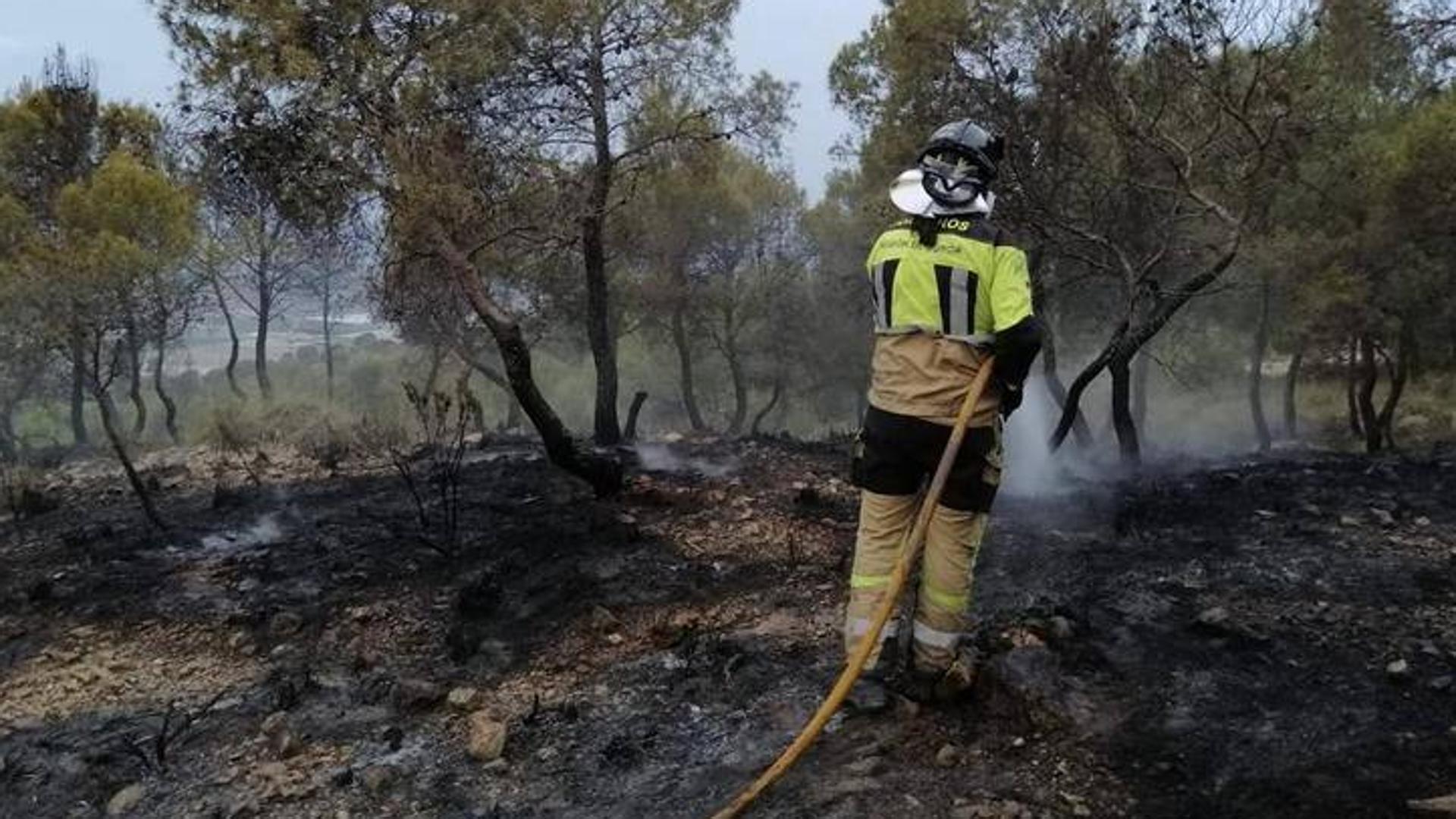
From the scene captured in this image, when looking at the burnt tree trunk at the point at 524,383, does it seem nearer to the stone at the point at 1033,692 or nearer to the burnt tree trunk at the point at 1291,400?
the stone at the point at 1033,692

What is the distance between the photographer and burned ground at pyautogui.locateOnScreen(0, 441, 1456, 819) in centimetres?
408

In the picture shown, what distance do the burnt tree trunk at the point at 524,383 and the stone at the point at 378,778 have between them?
4440mm

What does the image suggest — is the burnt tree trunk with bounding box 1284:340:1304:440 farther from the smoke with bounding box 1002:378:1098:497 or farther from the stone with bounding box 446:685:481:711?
the stone with bounding box 446:685:481:711

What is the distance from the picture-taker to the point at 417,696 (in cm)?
529

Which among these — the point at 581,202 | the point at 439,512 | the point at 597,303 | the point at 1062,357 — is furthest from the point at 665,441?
the point at 1062,357

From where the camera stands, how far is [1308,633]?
5109 mm

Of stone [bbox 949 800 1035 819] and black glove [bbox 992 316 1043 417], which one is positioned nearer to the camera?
stone [bbox 949 800 1035 819]

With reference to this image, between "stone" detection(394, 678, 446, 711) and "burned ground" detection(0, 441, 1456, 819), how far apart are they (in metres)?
0.01

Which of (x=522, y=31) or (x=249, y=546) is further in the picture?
(x=522, y=31)

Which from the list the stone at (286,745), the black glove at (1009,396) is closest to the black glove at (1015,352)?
the black glove at (1009,396)

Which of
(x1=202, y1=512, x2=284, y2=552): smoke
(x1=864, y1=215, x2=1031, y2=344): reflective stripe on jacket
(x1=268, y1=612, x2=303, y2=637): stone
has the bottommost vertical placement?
(x1=268, y1=612, x2=303, y2=637): stone

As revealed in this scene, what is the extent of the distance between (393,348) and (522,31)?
1612 inches

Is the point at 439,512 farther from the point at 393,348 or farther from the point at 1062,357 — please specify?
the point at 393,348

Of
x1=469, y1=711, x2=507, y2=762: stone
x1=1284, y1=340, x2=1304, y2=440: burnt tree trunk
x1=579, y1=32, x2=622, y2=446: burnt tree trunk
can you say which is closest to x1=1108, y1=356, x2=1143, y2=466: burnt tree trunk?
x1=579, y1=32, x2=622, y2=446: burnt tree trunk
